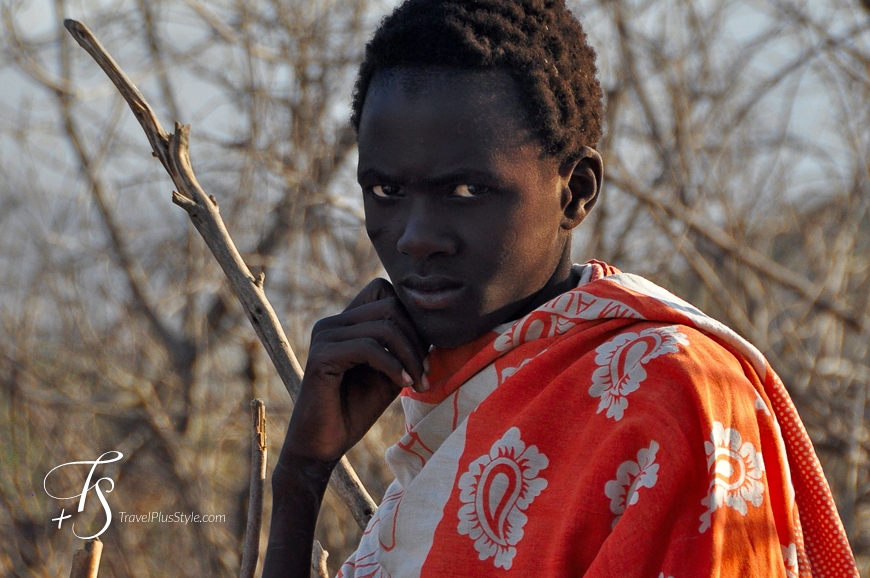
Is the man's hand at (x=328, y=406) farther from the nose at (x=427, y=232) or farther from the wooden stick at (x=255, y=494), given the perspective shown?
the nose at (x=427, y=232)

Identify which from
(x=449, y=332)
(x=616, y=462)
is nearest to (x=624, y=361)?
(x=616, y=462)

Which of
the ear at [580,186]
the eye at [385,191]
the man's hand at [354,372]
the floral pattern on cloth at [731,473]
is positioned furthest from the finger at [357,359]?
the floral pattern on cloth at [731,473]

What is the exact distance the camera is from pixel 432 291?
133cm

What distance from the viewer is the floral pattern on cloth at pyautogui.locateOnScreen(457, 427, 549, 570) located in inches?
44.9

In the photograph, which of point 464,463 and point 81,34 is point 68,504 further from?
point 464,463

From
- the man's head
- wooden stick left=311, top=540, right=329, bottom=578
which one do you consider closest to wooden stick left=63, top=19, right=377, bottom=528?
wooden stick left=311, top=540, right=329, bottom=578

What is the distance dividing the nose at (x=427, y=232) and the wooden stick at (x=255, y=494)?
16.1 inches

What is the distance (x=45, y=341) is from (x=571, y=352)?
372 centimetres

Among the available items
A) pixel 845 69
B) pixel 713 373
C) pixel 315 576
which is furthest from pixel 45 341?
pixel 713 373

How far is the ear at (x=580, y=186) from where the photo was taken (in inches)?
53.6

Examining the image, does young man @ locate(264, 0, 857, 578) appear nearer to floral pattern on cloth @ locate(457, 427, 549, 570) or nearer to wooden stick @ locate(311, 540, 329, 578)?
floral pattern on cloth @ locate(457, 427, 549, 570)

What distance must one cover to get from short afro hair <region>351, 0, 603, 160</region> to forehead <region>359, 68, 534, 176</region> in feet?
0.05

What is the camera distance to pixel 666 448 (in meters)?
1.04

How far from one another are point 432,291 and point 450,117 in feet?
0.80
